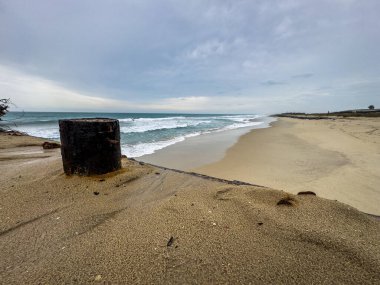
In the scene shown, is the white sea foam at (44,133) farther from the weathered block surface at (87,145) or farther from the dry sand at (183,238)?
the dry sand at (183,238)

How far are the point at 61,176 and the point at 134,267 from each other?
2.05m

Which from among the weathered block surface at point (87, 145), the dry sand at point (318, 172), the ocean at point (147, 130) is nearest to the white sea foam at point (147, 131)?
the ocean at point (147, 130)

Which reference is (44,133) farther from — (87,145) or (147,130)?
(87,145)

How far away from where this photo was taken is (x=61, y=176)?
2.85 meters

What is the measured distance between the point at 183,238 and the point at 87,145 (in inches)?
71.9

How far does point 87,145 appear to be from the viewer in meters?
2.75

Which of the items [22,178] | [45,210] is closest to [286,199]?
[45,210]

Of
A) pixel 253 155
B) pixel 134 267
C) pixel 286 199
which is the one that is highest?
pixel 286 199

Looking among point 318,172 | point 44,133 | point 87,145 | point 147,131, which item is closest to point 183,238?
point 87,145

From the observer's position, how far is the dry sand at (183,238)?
129cm

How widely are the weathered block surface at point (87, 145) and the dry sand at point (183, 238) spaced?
0.38 metres

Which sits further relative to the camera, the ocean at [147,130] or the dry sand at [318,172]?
the ocean at [147,130]

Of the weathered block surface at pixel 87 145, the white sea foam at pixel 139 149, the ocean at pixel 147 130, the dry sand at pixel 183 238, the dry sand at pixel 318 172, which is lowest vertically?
the ocean at pixel 147 130

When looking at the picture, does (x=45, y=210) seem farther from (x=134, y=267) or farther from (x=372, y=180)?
(x=372, y=180)
